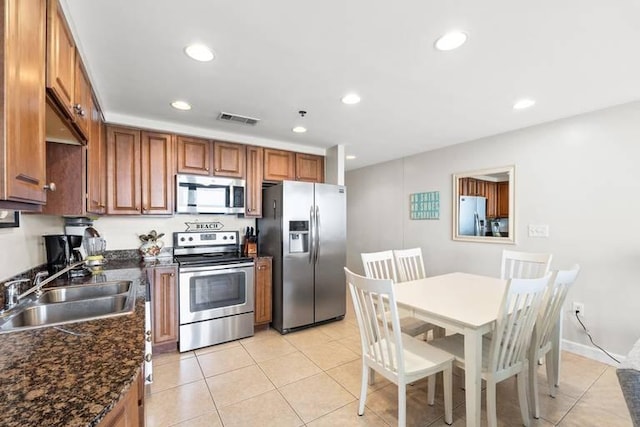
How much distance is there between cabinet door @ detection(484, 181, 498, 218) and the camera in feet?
11.0

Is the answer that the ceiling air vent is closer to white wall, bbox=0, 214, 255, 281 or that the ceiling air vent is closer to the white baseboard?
white wall, bbox=0, 214, 255, 281

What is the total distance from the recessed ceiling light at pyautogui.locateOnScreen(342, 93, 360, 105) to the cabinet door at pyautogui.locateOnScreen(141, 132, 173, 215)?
1878mm

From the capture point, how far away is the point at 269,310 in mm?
3293

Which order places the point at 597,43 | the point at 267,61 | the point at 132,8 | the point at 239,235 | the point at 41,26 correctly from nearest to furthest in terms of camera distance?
the point at 41,26, the point at 132,8, the point at 597,43, the point at 267,61, the point at 239,235

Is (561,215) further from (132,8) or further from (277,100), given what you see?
(132,8)

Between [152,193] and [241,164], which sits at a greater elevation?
[241,164]

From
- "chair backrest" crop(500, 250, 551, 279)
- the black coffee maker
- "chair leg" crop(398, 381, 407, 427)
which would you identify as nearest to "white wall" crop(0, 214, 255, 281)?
the black coffee maker

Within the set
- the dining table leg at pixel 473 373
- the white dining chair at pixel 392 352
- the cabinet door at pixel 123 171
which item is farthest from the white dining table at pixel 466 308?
the cabinet door at pixel 123 171

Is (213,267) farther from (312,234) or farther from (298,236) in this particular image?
(312,234)

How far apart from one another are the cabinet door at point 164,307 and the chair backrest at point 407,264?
7.05 ft

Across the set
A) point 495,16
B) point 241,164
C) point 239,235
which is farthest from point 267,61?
point 239,235

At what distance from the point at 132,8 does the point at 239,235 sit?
2.55m

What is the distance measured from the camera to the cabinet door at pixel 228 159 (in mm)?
3236

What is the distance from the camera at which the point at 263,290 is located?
3.25 metres
